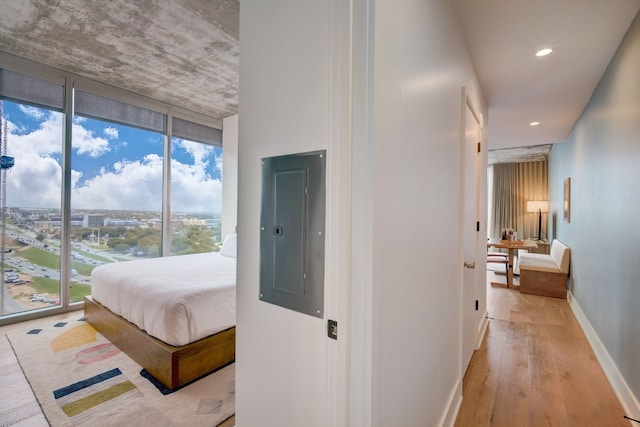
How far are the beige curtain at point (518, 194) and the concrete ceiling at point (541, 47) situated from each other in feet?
13.3

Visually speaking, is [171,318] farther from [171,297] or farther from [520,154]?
[520,154]

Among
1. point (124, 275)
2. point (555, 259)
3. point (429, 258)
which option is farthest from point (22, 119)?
point (555, 259)

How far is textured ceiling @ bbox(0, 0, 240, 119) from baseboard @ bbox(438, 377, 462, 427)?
10.5ft

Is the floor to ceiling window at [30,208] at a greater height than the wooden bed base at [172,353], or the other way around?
the floor to ceiling window at [30,208]

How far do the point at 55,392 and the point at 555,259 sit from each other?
640cm

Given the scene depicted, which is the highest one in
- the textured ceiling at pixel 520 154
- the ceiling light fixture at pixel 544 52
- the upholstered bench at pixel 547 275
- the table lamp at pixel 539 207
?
the textured ceiling at pixel 520 154

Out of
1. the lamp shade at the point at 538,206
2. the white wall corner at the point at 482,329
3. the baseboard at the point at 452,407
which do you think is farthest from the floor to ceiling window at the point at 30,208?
the lamp shade at the point at 538,206

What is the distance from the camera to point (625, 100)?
204 centimetres

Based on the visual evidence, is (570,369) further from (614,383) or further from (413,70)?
(413,70)

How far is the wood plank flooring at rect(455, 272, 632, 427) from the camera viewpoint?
175 cm

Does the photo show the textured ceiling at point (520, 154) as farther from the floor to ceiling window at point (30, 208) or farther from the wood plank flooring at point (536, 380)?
the floor to ceiling window at point (30, 208)

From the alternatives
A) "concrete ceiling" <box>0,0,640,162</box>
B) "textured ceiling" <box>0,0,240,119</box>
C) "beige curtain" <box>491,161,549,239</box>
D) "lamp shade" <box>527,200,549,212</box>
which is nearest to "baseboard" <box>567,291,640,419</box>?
"concrete ceiling" <box>0,0,640,162</box>

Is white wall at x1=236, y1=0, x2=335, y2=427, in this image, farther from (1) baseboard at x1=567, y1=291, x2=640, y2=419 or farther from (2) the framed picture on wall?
(2) the framed picture on wall

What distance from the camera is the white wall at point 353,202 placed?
830 mm
